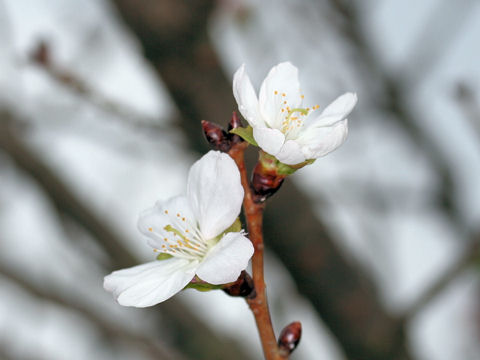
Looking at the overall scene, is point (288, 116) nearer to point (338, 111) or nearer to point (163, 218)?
point (338, 111)

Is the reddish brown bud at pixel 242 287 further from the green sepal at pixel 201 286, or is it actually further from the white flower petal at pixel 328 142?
the white flower petal at pixel 328 142

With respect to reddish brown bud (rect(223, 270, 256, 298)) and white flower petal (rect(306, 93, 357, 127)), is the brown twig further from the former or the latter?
white flower petal (rect(306, 93, 357, 127))

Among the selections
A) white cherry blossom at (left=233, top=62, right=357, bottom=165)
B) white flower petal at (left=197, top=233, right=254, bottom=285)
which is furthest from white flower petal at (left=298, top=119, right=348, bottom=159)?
white flower petal at (left=197, top=233, right=254, bottom=285)

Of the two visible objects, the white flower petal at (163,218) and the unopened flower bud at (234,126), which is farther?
the white flower petal at (163,218)

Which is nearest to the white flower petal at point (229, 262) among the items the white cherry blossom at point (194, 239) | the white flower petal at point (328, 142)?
the white cherry blossom at point (194, 239)

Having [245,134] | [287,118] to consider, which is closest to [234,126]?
[245,134]

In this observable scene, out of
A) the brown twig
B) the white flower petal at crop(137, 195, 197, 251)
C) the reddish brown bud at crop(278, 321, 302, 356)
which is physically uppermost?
the white flower petal at crop(137, 195, 197, 251)
